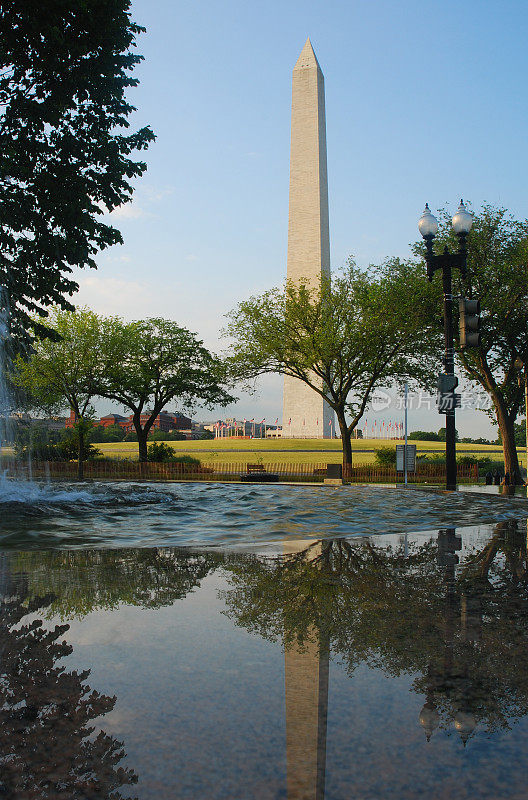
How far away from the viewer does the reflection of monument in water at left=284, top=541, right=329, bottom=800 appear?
2.23 metres

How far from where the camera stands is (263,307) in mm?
38344

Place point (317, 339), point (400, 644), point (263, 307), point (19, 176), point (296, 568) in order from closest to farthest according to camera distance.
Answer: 1. point (400, 644)
2. point (296, 568)
3. point (19, 176)
4. point (317, 339)
5. point (263, 307)

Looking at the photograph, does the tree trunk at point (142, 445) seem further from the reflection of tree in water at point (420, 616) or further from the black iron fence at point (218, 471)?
the reflection of tree in water at point (420, 616)

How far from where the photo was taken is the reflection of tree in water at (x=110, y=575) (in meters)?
4.86

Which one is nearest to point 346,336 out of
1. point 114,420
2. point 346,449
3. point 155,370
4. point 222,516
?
point 346,449

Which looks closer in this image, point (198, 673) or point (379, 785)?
point (379, 785)

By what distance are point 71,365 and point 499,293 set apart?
88.4 ft

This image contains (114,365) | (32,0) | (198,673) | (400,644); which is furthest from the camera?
(114,365)

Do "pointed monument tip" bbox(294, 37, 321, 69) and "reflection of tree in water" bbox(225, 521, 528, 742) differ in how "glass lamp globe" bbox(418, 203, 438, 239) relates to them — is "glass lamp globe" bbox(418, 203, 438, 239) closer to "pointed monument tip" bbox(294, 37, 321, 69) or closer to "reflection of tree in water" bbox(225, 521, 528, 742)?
"reflection of tree in water" bbox(225, 521, 528, 742)

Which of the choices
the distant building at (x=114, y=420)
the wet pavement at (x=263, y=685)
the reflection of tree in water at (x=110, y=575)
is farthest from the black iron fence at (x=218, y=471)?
the distant building at (x=114, y=420)

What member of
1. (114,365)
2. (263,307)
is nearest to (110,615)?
(263,307)

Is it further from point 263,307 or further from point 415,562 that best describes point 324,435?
point 415,562

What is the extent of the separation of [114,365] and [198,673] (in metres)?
42.0

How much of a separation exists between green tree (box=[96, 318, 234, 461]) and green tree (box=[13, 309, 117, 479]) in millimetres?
603
